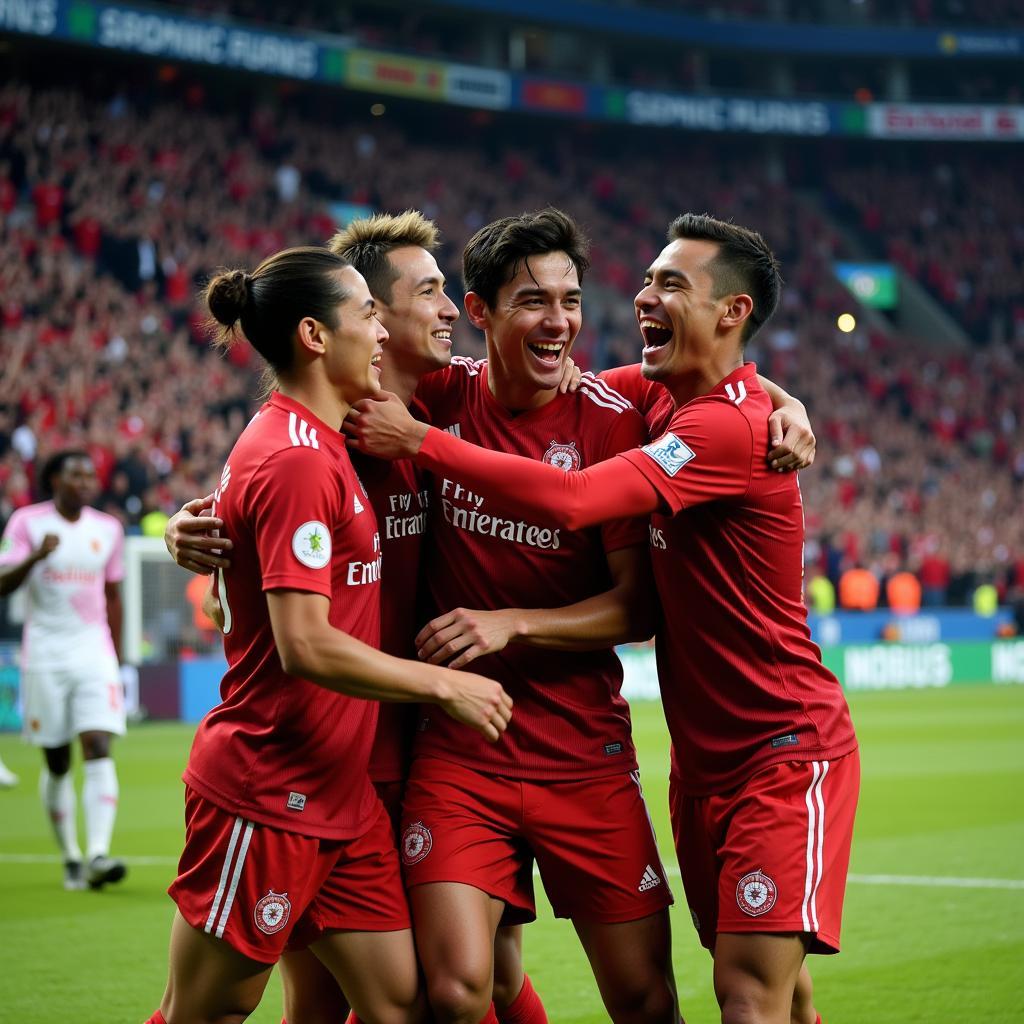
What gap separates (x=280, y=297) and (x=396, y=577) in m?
0.92

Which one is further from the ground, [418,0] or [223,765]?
[418,0]

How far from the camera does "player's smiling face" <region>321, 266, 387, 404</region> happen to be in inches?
155

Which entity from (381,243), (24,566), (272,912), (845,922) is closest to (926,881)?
(845,922)

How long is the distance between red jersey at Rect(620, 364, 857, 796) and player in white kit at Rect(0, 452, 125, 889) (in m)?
5.03

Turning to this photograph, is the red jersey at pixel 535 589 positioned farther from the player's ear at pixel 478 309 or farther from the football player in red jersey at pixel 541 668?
the player's ear at pixel 478 309

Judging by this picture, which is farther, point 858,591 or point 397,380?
point 858,591

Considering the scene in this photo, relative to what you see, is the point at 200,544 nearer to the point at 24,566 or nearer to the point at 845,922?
the point at 845,922

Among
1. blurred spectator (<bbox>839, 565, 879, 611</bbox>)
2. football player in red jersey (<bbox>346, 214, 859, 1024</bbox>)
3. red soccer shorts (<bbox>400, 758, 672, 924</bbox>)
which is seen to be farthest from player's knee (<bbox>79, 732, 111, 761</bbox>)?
blurred spectator (<bbox>839, 565, 879, 611</bbox>)

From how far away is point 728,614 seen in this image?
4.26 metres

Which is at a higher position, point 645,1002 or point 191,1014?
point 191,1014

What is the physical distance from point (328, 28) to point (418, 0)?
6.72 ft

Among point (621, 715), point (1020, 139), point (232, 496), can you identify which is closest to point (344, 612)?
point (232, 496)

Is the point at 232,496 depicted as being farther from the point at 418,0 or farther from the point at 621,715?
the point at 418,0

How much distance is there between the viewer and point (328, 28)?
3306 centimetres
